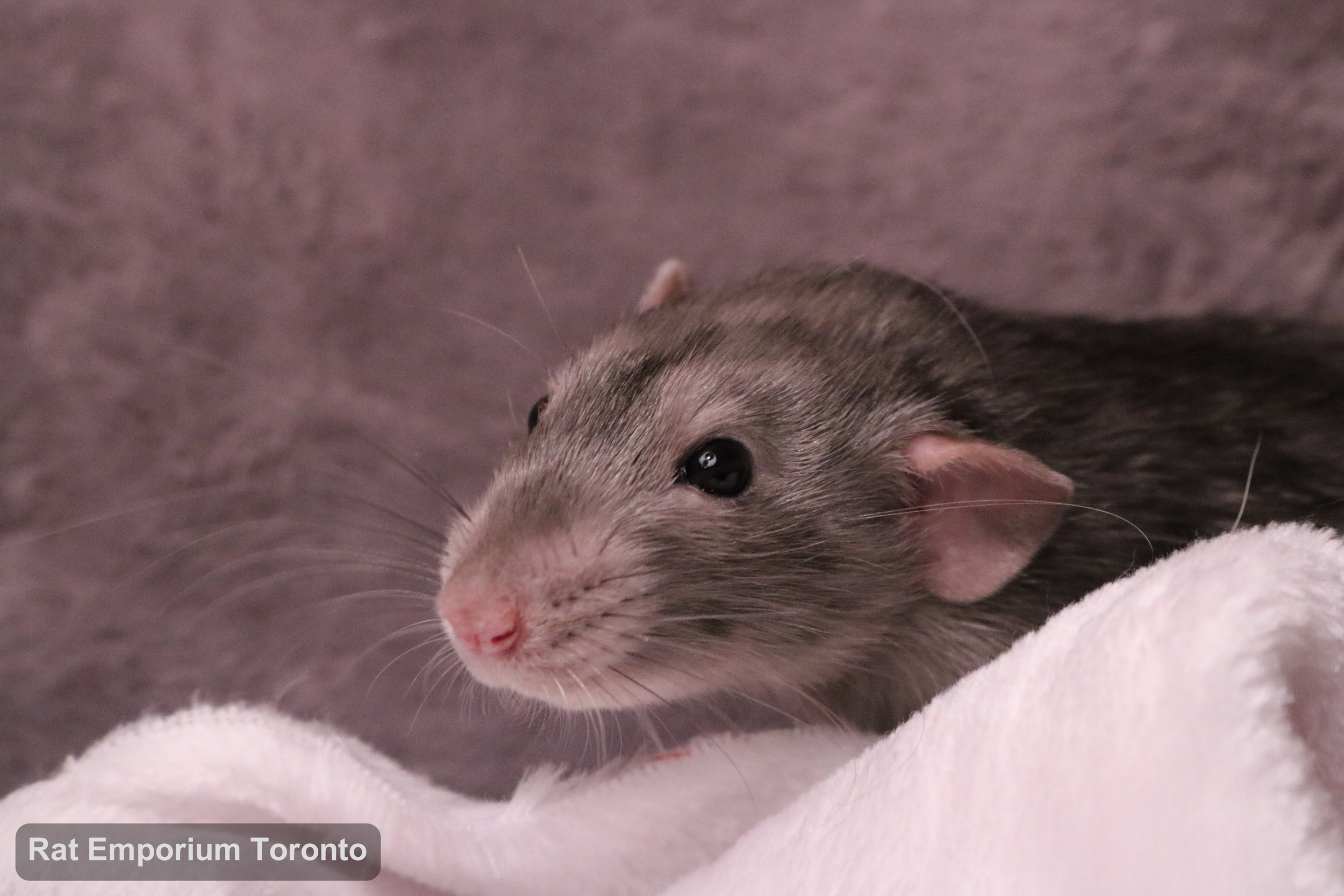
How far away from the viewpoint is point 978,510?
1.08 meters

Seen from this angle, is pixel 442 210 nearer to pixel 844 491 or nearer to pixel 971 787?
pixel 844 491

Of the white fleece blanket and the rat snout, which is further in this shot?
the rat snout

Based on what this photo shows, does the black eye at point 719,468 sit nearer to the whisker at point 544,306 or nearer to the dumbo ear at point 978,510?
the dumbo ear at point 978,510

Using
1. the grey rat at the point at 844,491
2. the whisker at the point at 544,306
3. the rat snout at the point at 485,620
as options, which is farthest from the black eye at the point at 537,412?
the rat snout at the point at 485,620

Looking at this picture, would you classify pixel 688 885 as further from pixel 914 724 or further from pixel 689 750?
pixel 914 724

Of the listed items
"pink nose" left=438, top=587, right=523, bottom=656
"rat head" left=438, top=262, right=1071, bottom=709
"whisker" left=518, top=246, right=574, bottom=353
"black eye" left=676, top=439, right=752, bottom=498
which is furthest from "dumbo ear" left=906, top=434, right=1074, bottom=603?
"whisker" left=518, top=246, right=574, bottom=353

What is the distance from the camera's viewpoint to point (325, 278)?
2.03 metres

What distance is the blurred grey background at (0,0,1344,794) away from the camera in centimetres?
182

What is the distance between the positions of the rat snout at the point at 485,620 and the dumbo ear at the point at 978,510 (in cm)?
42

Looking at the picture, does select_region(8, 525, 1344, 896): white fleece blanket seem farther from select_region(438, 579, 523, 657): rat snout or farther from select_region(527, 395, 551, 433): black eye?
select_region(527, 395, 551, 433): black eye

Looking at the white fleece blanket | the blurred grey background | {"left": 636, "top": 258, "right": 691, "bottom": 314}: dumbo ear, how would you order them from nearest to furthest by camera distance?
the white fleece blanket < {"left": 636, "top": 258, "right": 691, "bottom": 314}: dumbo ear < the blurred grey background

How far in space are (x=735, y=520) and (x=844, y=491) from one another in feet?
0.39

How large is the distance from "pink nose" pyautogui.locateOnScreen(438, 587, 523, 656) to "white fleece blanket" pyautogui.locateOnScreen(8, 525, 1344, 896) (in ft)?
0.98

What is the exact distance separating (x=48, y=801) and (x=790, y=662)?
768 millimetres
